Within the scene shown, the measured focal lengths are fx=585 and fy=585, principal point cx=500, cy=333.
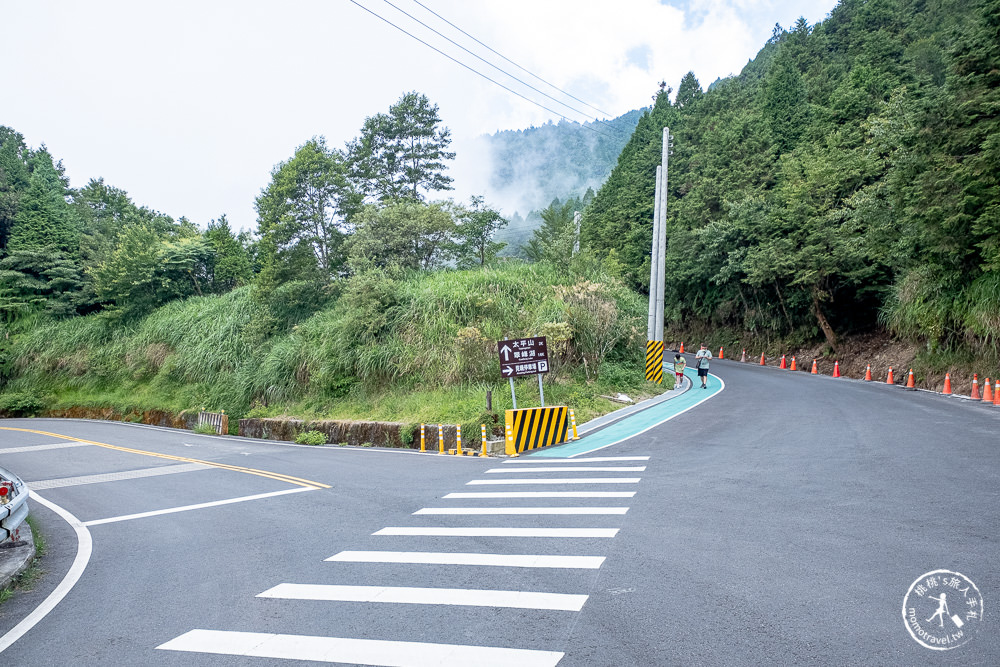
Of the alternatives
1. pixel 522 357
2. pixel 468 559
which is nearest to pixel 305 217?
pixel 522 357

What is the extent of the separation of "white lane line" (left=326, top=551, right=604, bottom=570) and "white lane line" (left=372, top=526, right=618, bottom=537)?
A: 2.41ft

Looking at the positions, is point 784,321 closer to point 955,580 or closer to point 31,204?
point 955,580

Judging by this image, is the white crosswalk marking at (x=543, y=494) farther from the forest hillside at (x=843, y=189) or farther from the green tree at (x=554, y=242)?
the green tree at (x=554, y=242)

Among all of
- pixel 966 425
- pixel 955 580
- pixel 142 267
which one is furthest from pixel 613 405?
pixel 142 267

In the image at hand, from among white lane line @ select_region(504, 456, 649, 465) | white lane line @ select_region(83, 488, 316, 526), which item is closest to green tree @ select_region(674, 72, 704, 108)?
white lane line @ select_region(504, 456, 649, 465)

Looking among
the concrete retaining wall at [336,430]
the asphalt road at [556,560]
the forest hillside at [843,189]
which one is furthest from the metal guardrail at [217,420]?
the forest hillside at [843,189]

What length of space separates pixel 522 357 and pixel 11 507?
10453 millimetres

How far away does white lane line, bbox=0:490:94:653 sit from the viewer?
5.24 meters

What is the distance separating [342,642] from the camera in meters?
4.59

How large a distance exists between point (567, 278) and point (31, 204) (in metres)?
43.2

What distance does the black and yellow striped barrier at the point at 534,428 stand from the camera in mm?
14109

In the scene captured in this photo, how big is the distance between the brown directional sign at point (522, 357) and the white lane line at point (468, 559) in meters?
8.25

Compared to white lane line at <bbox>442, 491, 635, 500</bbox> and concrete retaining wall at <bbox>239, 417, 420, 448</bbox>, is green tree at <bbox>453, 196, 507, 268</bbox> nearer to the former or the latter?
concrete retaining wall at <bbox>239, 417, 420, 448</bbox>

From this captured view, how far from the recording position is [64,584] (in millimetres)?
6516
